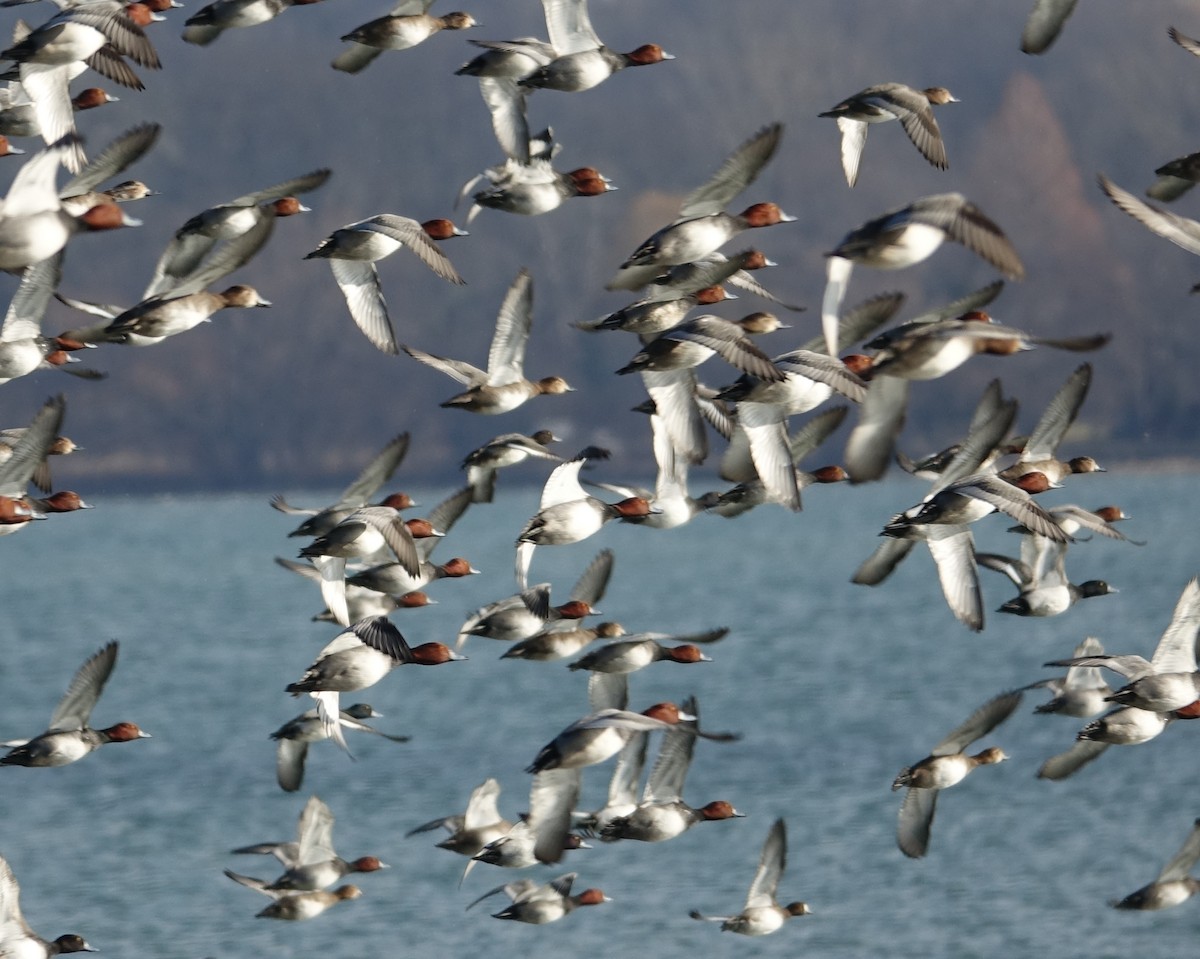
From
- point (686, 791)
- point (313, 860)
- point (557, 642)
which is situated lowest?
point (686, 791)

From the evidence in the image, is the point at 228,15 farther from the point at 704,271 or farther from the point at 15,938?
the point at 15,938

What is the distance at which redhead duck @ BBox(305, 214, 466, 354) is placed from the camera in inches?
695

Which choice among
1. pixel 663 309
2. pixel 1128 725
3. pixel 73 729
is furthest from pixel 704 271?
pixel 73 729

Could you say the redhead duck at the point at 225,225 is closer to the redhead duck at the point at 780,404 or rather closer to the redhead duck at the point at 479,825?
the redhead duck at the point at 780,404

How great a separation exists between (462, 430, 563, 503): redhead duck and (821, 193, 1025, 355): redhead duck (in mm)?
4436

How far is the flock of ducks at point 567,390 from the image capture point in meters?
16.4

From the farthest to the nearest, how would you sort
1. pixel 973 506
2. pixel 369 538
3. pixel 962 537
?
pixel 962 537 → pixel 369 538 → pixel 973 506

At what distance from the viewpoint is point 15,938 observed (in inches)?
763

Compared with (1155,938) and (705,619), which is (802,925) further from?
(705,619)

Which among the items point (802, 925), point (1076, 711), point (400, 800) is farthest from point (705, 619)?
point (1076, 711)

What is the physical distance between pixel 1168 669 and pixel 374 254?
322 inches

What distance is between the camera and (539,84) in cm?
1897

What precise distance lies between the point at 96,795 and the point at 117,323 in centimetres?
3444

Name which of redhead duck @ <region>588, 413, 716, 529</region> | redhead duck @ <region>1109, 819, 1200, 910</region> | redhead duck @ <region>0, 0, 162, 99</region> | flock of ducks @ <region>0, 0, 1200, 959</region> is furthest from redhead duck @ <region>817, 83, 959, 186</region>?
redhead duck @ <region>1109, 819, 1200, 910</region>
